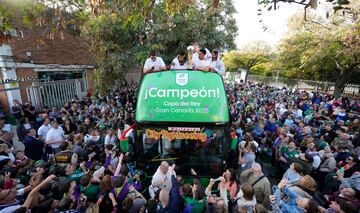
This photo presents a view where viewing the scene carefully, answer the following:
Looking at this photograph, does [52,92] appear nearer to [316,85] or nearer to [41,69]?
[41,69]

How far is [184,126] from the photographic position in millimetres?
4176

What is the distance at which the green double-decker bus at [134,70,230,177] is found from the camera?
165 inches

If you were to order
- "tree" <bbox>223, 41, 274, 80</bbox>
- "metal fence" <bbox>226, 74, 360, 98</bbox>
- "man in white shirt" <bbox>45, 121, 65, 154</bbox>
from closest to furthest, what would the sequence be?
"man in white shirt" <bbox>45, 121, 65, 154</bbox>
"metal fence" <bbox>226, 74, 360, 98</bbox>
"tree" <bbox>223, 41, 274, 80</bbox>

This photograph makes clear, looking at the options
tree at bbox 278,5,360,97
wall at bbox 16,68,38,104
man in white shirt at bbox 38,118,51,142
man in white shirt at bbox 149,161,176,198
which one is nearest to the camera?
man in white shirt at bbox 149,161,176,198

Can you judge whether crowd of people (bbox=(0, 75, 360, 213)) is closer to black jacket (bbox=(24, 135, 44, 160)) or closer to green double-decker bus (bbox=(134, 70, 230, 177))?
black jacket (bbox=(24, 135, 44, 160))

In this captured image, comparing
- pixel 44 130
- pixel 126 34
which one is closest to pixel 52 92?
pixel 44 130

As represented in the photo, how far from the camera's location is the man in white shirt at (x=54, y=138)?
6168 mm

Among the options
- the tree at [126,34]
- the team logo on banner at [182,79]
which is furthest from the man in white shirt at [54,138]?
the tree at [126,34]

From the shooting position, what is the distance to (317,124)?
845cm

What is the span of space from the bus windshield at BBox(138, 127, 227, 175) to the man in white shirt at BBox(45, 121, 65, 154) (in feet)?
11.0

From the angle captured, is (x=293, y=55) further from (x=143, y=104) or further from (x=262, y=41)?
(x=143, y=104)

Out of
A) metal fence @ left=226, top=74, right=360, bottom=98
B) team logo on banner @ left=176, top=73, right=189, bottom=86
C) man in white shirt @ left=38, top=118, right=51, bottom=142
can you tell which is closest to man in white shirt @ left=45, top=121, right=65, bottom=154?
man in white shirt @ left=38, top=118, right=51, bottom=142

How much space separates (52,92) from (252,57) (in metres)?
28.7

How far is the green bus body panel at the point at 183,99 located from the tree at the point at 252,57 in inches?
1135
